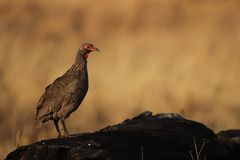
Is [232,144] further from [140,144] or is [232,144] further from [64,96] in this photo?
[64,96]

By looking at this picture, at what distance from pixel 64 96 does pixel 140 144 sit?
3.71 m

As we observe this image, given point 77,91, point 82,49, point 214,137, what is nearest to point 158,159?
point 214,137

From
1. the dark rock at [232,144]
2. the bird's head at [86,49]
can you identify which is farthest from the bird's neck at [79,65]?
the dark rock at [232,144]

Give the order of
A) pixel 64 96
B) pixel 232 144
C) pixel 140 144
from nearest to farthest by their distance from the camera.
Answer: pixel 140 144 < pixel 232 144 < pixel 64 96

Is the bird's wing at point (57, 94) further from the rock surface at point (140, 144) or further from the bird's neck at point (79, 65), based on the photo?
the rock surface at point (140, 144)

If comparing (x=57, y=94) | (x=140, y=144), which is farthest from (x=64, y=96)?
(x=140, y=144)

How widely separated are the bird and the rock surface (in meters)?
1.64

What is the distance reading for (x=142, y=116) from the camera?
14.1 m

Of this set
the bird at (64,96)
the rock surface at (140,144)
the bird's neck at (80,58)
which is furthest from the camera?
the bird's neck at (80,58)

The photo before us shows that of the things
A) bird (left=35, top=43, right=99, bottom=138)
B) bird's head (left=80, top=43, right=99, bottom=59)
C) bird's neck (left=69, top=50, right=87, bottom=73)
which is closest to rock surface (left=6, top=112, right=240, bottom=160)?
bird (left=35, top=43, right=99, bottom=138)

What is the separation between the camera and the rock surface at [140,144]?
10.8 m

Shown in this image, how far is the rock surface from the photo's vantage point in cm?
1081

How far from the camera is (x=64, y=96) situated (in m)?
15.0

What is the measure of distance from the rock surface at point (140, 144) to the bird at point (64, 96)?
64.6 inches
